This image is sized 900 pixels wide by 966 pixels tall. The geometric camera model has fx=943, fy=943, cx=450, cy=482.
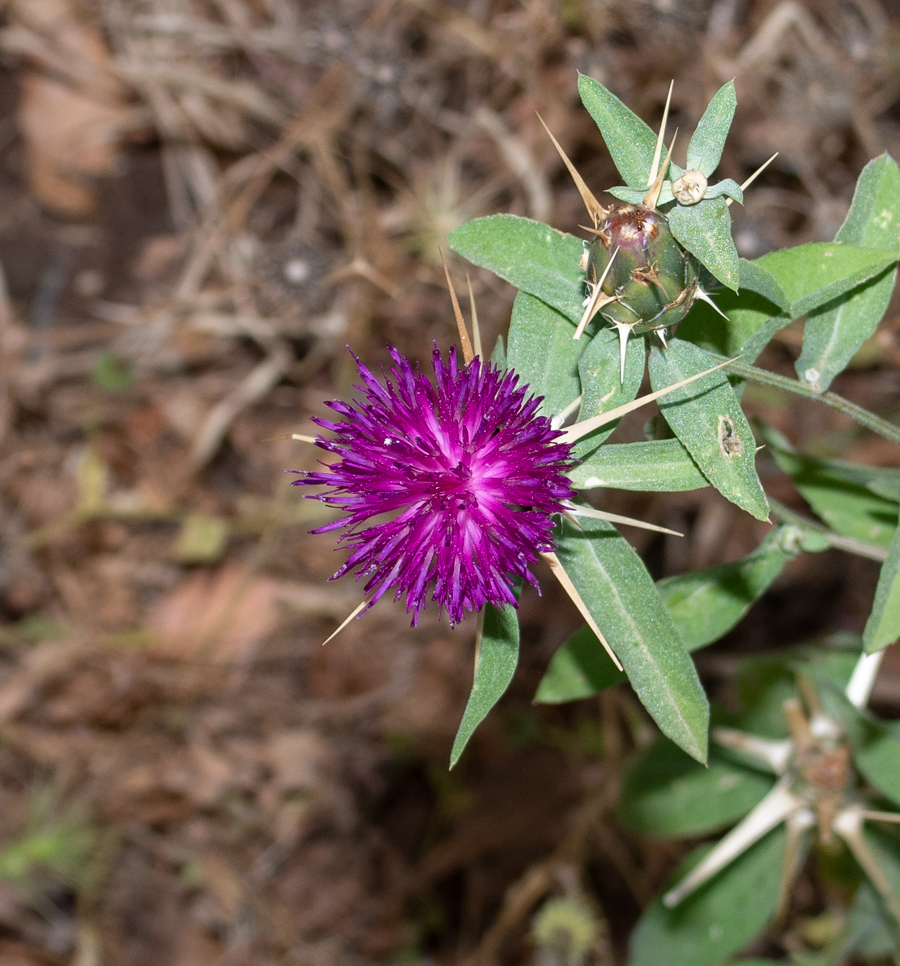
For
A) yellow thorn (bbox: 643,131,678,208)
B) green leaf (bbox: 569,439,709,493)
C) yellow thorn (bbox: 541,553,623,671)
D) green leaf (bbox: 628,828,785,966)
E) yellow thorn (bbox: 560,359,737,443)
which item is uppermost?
yellow thorn (bbox: 643,131,678,208)

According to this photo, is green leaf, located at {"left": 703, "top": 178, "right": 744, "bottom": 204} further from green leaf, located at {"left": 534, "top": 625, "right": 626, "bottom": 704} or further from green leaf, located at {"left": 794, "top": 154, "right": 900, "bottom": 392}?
green leaf, located at {"left": 534, "top": 625, "right": 626, "bottom": 704}

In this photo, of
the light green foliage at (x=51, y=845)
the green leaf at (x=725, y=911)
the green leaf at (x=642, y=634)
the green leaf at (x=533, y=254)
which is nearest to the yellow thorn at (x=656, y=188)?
the green leaf at (x=533, y=254)

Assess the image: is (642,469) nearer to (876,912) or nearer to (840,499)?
(840,499)

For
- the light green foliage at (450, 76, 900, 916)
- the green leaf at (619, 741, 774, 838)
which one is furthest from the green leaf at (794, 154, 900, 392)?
the green leaf at (619, 741, 774, 838)

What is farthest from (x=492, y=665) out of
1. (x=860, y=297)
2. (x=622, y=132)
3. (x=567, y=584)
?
(x=860, y=297)

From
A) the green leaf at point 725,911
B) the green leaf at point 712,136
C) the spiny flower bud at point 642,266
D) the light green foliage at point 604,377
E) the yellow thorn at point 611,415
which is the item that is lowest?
the green leaf at point 725,911

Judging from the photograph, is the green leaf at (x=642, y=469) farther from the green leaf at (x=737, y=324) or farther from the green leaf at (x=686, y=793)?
the green leaf at (x=686, y=793)

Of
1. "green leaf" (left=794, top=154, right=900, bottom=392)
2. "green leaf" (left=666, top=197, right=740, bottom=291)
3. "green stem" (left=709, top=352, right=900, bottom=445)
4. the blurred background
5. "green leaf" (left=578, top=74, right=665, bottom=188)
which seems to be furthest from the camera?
the blurred background

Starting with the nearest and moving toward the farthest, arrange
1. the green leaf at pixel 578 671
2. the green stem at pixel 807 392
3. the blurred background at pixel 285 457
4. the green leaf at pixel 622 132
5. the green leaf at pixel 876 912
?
1. the green leaf at pixel 622 132
2. the green stem at pixel 807 392
3. the green leaf at pixel 578 671
4. the green leaf at pixel 876 912
5. the blurred background at pixel 285 457
